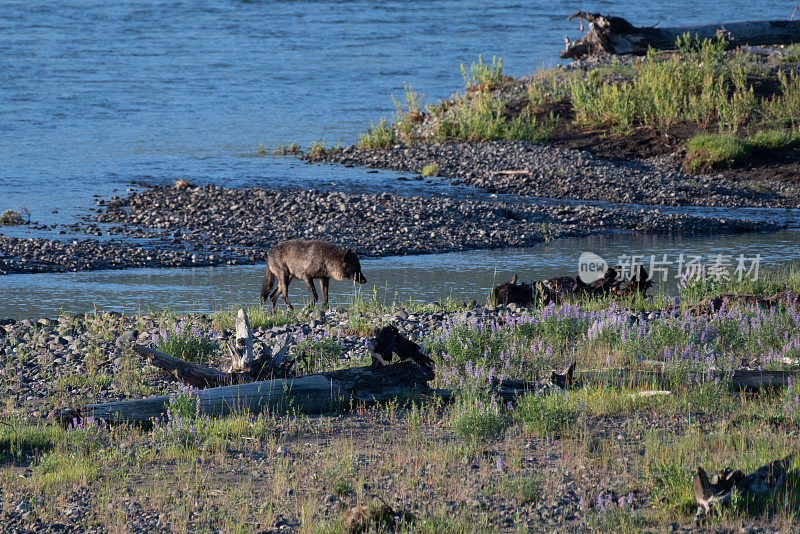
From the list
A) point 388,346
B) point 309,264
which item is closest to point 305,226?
point 309,264

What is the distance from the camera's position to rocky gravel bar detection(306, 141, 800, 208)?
19609 millimetres

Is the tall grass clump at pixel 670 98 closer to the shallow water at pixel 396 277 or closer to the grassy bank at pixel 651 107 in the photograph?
the grassy bank at pixel 651 107

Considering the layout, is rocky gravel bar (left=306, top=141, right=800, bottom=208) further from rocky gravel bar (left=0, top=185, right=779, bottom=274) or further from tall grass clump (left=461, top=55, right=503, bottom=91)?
tall grass clump (left=461, top=55, right=503, bottom=91)

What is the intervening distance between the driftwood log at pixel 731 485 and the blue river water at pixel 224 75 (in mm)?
9700

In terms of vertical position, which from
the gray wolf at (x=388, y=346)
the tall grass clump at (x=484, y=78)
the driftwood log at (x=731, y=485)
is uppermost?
the tall grass clump at (x=484, y=78)

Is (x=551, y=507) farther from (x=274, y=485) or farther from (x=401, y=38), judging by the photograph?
(x=401, y=38)

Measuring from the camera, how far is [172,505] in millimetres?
4879

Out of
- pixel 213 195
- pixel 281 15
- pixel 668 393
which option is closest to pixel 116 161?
pixel 213 195

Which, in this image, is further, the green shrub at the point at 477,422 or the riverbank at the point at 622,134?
the riverbank at the point at 622,134

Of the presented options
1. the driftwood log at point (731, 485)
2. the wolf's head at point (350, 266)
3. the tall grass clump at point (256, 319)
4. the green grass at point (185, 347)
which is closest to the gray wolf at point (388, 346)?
the green grass at point (185, 347)

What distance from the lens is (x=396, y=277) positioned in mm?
13742

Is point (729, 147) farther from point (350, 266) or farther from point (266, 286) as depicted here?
point (266, 286)

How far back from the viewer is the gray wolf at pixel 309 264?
38.9 ft

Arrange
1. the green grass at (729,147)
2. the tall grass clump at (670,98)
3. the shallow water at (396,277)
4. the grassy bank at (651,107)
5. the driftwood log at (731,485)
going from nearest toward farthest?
the driftwood log at (731,485), the shallow water at (396,277), the green grass at (729,147), the grassy bank at (651,107), the tall grass clump at (670,98)
